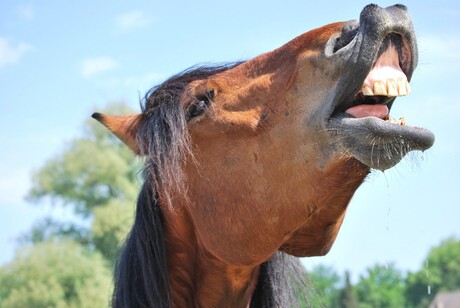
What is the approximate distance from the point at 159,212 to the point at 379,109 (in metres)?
1.36

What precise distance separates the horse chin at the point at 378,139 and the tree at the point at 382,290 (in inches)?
2709

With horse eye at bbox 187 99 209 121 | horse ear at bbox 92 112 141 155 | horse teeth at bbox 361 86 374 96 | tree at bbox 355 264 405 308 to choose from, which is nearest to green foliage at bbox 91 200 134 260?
horse ear at bbox 92 112 141 155

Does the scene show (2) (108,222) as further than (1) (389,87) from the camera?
Yes

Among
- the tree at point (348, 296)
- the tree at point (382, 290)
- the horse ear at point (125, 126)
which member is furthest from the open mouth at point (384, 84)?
the tree at point (382, 290)

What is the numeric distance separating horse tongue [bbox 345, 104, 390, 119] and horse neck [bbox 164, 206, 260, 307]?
3.47ft

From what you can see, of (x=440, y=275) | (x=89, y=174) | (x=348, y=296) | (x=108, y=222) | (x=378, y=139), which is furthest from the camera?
(x=440, y=275)

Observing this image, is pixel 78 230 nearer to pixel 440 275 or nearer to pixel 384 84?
pixel 384 84

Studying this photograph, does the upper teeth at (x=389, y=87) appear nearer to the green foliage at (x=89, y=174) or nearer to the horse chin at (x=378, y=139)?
the horse chin at (x=378, y=139)

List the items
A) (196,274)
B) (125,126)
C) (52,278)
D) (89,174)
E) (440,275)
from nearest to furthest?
1. (196,274)
2. (125,126)
3. (52,278)
4. (89,174)
5. (440,275)

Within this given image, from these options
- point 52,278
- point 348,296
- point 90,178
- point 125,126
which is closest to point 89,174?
point 90,178

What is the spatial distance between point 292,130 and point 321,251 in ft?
2.29

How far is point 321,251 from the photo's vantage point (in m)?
3.39

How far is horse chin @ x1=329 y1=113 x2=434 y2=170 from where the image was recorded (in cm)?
273

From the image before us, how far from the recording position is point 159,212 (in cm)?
361
